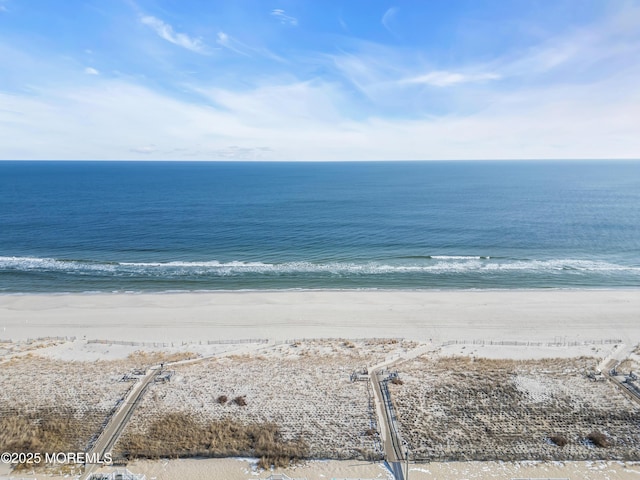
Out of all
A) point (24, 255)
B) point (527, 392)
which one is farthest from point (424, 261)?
point (24, 255)

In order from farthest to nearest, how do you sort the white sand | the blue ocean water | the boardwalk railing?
1. the blue ocean water
2. the white sand
3. the boardwalk railing

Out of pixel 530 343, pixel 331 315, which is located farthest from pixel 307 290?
pixel 530 343

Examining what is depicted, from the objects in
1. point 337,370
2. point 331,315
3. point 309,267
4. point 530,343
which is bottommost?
point 331,315

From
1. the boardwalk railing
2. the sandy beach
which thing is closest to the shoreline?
the sandy beach

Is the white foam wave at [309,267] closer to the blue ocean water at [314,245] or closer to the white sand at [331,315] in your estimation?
the blue ocean water at [314,245]

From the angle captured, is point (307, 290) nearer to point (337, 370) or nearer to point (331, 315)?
point (331, 315)

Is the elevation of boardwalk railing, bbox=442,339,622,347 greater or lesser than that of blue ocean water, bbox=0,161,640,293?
lesser

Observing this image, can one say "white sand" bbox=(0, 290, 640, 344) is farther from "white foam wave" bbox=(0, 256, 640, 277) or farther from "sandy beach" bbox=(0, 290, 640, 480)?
"white foam wave" bbox=(0, 256, 640, 277)
